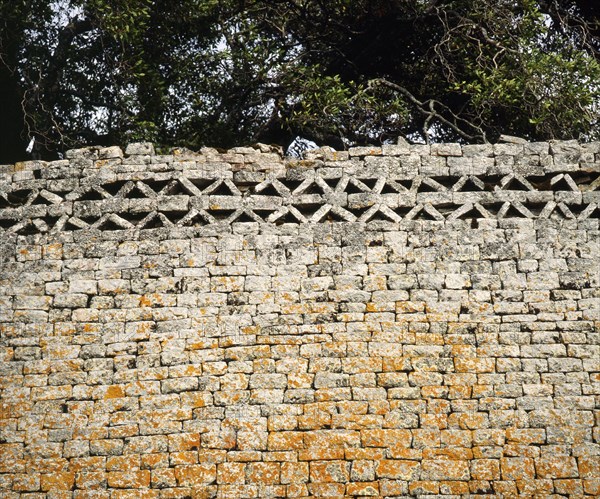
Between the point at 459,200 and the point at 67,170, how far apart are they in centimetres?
394

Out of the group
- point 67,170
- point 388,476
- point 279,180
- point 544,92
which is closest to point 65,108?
point 67,170

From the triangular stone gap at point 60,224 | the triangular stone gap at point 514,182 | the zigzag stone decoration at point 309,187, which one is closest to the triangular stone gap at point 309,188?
the zigzag stone decoration at point 309,187

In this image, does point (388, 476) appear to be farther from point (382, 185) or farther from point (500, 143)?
point (500, 143)

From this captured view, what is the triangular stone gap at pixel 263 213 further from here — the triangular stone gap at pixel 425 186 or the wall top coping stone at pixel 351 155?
the triangular stone gap at pixel 425 186

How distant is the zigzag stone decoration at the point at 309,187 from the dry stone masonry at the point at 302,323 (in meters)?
0.02

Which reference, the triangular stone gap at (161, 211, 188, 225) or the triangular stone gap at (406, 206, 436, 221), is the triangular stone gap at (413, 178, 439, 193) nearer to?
the triangular stone gap at (406, 206, 436, 221)

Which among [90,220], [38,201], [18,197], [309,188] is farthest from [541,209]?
[18,197]

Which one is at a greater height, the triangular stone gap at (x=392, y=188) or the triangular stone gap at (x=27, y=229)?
the triangular stone gap at (x=392, y=188)

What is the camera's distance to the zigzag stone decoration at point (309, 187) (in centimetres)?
923

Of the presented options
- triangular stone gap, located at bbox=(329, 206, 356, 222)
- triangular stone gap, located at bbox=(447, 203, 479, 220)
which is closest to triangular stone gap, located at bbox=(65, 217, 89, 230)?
triangular stone gap, located at bbox=(329, 206, 356, 222)

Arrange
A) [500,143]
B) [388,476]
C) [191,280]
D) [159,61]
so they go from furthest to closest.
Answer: [159,61] < [500,143] < [191,280] < [388,476]

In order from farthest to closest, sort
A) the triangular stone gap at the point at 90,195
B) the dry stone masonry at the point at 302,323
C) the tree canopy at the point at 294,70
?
the tree canopy at the point at 294,70 < the triangular stone gap at the point at 90,195 < the dry stone masonry at the point at 302,323

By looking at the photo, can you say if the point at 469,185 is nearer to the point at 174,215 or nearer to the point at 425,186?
the point at 425,186

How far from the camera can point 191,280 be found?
8.98m
